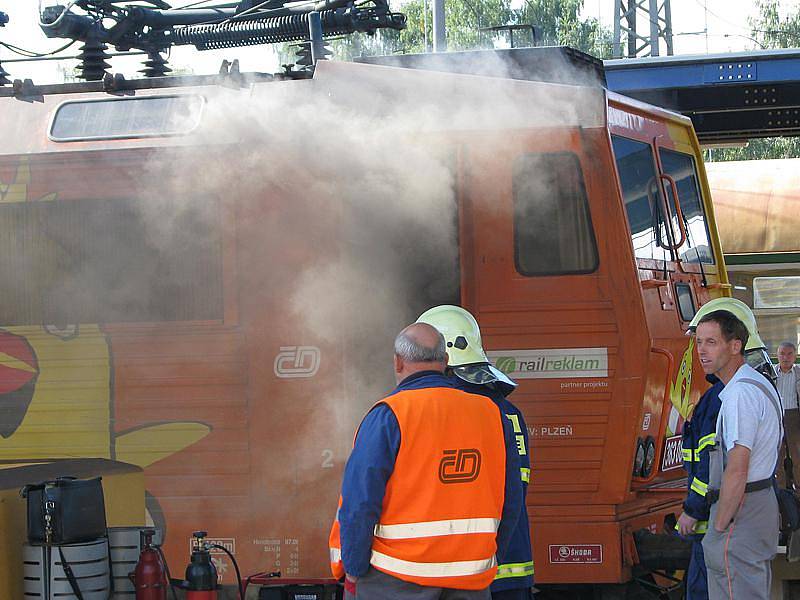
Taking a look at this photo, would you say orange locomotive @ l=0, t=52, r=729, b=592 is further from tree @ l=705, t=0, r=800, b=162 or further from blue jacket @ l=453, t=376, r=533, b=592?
tree @ l=705, t=0, r=800, b=162

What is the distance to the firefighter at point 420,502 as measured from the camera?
12.7 feet

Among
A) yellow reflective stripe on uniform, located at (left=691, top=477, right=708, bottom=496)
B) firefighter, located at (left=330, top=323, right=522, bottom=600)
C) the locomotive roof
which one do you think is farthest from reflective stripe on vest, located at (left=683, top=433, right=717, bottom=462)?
the locomotive roof

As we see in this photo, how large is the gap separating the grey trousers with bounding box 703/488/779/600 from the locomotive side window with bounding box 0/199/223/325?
2896mm

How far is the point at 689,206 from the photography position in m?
7.50

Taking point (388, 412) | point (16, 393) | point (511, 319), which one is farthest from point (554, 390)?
point (16, 393)

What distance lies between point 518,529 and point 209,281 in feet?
8.12

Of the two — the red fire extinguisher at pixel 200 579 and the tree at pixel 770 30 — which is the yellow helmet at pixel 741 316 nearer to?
the red fire extinguisher at pixel 200 579

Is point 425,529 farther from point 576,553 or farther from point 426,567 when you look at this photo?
point 576,553

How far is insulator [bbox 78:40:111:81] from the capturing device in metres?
7.64

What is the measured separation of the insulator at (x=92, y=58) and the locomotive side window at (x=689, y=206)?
3.62 metres

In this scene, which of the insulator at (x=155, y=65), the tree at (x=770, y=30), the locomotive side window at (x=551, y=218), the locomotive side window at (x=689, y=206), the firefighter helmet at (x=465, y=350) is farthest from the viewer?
the tree at (x=770, y=30)

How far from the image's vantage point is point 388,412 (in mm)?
3932

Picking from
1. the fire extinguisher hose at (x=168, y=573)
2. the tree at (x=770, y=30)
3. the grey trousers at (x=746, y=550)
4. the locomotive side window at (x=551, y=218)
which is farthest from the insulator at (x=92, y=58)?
the tree at (x=770, y=30)

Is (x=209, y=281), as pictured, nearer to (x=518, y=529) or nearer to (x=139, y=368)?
(x=139, y=368)
